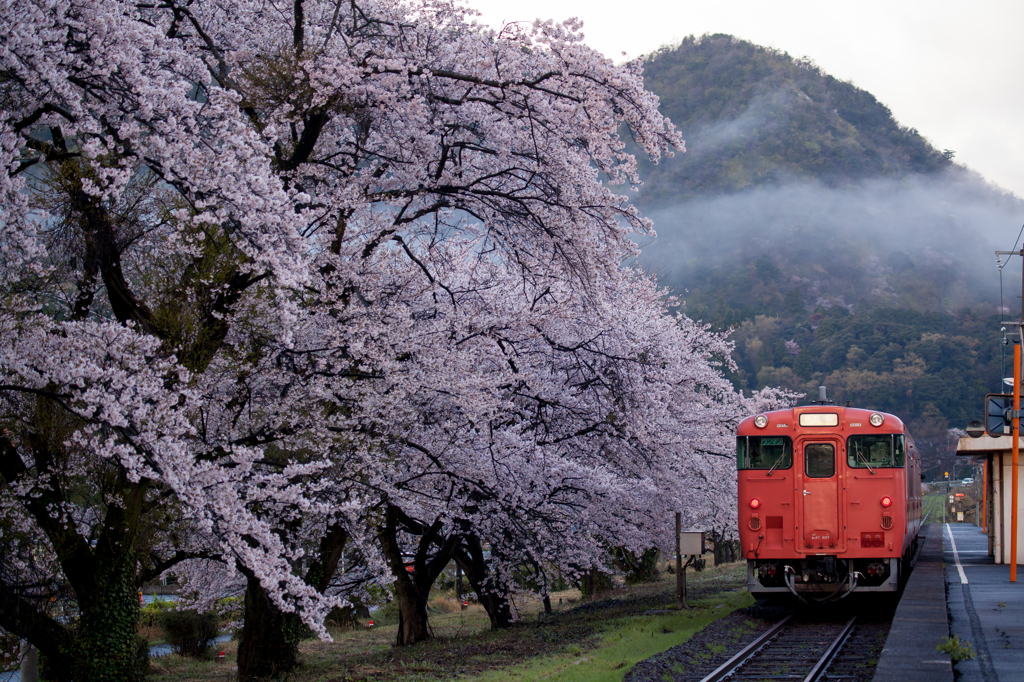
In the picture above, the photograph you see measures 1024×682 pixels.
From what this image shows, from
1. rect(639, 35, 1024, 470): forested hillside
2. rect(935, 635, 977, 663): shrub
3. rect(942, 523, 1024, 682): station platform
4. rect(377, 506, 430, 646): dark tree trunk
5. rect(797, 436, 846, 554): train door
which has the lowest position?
rect(377, 506, 430, 646): dark tree trunk

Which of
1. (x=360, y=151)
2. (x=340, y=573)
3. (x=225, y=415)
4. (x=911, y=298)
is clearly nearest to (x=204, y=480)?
(x=225, y=415)

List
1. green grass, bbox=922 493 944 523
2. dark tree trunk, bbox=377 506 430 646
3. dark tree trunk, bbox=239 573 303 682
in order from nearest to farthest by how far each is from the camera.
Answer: dark tree trunk, bbox=239 573 303 682 → dark tree trunk, bbox=377 506 430 646 → green grass, bbox=922 493 944 523

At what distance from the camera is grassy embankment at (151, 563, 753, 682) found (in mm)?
10990

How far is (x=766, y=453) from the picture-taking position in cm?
1464

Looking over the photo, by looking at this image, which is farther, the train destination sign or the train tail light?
the train destination sign

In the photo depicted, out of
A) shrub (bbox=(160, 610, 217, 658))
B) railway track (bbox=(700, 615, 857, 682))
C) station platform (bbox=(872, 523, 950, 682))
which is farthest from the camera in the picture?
shrub (bbox=(160, 610, 217, 658))

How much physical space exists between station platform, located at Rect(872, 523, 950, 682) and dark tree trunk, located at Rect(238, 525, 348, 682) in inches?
292

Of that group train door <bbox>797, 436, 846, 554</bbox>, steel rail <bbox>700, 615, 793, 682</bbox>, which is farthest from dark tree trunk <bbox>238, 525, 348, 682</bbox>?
train door <bbox>797, 436, 846, 554</bbox>

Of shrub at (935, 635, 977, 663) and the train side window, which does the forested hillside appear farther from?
shrub at (935, 635, 977, 663)

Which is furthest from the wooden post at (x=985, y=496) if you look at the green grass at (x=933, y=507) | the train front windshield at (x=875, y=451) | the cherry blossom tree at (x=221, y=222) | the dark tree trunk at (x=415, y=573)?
the green grass at (x=933, y=507)

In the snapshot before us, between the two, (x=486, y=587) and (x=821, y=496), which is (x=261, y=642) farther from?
(x=821, y=496)

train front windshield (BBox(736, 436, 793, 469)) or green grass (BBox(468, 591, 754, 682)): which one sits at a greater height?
train front windshield (BBox(736, 436, 793, 469))

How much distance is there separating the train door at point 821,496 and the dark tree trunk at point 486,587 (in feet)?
21.7

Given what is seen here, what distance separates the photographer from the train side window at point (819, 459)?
1434 centimetres
